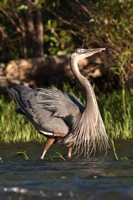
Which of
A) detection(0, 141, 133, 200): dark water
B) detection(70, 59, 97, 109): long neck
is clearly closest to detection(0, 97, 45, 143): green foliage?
detection(0, 141, 133, 200): dark water

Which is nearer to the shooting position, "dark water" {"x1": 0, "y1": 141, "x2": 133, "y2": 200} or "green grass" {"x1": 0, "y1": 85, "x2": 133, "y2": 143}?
"dark water" {"x1": 0, "y1": 141, "x2": 133, "y2": 200}

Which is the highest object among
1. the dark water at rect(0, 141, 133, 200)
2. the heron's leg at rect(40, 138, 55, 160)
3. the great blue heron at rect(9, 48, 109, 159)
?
the great blue heron at rect(9, 48, 109, 159)

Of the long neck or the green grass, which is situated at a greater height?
the long neck

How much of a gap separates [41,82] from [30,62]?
0.83m

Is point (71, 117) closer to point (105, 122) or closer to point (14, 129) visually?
point (105, 122)

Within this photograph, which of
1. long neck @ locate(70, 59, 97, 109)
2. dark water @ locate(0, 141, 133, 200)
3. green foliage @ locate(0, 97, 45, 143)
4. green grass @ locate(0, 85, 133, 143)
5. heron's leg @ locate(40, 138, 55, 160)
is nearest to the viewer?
dark water @ locate(0, 141, 133, 200)

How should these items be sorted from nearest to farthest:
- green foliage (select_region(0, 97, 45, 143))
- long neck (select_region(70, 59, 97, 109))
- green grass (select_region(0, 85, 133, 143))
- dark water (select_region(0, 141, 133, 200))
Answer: dark water (select_region(0, 141, 133, 200))
long neck (select_region(70, 59, 97, 109))
green grass (select_region(0, 85, 133, 143))
green foliage (select_region(0, 97, 45, 143))

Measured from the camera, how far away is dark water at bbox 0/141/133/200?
6.14 m

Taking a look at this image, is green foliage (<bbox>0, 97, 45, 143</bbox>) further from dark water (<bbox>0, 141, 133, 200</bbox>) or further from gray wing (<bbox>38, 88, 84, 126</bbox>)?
gray wing (<bbox>38, 88, 84, 126</bbox>)

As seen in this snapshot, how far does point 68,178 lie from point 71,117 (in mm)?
2088

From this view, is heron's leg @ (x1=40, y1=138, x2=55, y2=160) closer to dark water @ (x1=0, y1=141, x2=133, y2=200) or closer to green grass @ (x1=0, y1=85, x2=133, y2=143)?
dark water @ (x1=0, y1=141, x2=133, y2=200)

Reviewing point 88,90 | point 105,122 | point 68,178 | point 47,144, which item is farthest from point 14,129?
point 68,178

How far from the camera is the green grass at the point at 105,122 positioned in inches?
431

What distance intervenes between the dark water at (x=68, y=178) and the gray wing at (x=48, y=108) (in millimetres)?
483
